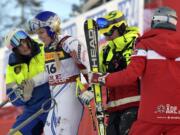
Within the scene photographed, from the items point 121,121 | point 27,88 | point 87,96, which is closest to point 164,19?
point 87,96

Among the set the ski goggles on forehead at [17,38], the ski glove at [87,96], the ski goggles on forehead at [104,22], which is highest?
the ski goggles on forehead at [104,22]

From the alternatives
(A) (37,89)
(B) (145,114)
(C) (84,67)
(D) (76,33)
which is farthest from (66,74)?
(D) (76,33)

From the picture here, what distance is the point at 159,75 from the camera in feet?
18.4

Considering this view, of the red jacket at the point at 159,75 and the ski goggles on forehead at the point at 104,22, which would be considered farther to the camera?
the ski goggles on forehead at the point at 104,22

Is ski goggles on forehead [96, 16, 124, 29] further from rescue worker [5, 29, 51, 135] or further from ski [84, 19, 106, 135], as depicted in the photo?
rescue worker [5, 29, 51, 135]

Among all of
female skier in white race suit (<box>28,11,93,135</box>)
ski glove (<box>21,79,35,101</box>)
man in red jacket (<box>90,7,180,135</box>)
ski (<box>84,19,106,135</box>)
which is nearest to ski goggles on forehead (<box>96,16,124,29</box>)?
ski (<box>84,19,106,135</box>)

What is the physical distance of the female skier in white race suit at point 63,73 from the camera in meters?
6.71

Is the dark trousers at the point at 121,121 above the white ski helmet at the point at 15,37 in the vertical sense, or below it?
below

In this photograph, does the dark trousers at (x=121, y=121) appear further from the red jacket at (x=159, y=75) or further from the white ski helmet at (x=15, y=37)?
the white ski helmet at (x=15, y=37)

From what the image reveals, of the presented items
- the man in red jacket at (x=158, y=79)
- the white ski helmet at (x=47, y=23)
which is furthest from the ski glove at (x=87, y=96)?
the man in red jacket at (x=158, y=79)

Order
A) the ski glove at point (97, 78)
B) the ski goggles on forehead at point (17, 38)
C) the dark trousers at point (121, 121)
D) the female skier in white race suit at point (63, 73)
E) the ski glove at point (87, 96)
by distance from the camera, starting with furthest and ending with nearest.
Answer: the ski goggles on forehead at point (17, 38) → the dark trousers at point (121, 121) → the female skier in white race suit at point (63, 73) → the ski glove at point (87, 96) → the ski glove at point (97, 78)

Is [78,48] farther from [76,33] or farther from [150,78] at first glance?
[76,33]

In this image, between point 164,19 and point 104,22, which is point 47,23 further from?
point 164,19

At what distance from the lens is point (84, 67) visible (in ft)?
22.3
